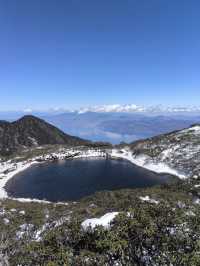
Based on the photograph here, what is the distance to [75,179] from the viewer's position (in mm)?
94438

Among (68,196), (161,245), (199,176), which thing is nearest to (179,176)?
(199,176)

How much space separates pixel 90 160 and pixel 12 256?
102473mm

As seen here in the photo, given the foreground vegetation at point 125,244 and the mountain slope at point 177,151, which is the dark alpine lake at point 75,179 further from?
the foreground vegetation at point 125,244

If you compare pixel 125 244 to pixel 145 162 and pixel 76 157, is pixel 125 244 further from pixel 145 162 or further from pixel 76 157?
pixel 76 157

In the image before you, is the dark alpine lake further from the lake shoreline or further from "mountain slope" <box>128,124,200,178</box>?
"mountain slope" <box>128,124,200,178</box>

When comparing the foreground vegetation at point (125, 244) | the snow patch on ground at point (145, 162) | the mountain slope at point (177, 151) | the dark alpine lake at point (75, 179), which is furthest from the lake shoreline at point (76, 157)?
the foreground vegetation at point (125, 244)

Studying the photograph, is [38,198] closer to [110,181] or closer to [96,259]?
[110,181]

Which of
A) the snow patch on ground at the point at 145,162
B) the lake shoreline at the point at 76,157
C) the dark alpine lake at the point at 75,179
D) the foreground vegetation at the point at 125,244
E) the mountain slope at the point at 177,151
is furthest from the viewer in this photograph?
the snow patch on ground at the point at 145,162

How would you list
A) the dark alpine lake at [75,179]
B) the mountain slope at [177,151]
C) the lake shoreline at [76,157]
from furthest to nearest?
the lake shoreline at [76,157]
the mountain slope at [177,151]
the dark alpine lake at [75,179]

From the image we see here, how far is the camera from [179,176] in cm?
9119

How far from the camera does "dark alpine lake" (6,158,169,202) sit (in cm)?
8000

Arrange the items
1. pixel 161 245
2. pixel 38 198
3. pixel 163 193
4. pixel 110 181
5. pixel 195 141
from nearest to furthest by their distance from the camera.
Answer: pixel 161 245 < pixel 163 193 < pixel 38 198 < pixel 110 181 < pixel 195 141

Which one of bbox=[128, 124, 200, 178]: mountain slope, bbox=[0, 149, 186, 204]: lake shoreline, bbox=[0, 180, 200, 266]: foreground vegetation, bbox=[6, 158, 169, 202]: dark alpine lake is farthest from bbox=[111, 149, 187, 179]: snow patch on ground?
bbox=[0, 180, 200, 266]: foreground vegetation

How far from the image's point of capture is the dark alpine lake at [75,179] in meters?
80.0
